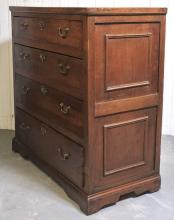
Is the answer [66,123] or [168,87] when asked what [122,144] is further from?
[168,87]

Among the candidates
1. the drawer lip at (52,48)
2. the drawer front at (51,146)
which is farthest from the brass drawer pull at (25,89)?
the drawer lip at (52,48)

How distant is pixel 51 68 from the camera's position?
2.21 meters

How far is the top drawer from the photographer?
1920 mm

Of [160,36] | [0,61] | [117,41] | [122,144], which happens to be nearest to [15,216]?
[122,144]

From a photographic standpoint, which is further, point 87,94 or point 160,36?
point 160,36

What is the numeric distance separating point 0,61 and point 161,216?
74.5 inches

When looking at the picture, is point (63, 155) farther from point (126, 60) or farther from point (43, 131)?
point (126, 60)

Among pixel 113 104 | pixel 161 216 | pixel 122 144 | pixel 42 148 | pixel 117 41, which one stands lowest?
pixel 161 216

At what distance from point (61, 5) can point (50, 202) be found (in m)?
1.64

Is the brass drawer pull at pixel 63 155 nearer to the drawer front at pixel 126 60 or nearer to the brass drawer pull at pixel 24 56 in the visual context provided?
the drawer front at pixel 126 60

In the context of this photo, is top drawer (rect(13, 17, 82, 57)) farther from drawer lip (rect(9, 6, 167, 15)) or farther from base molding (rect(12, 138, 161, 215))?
base molding (rect(12, 138, 161, 215))

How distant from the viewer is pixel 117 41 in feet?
6.29

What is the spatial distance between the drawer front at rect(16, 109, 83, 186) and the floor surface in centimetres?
13

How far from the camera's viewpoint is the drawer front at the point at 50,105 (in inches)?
80.4
